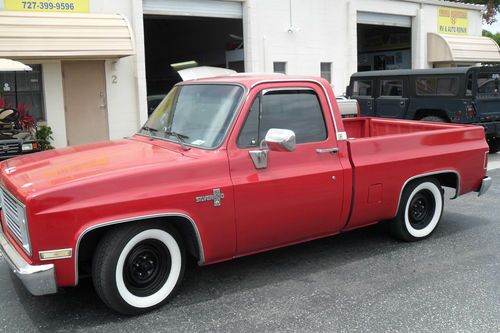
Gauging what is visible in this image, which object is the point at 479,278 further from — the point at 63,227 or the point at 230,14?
the point at 230,14

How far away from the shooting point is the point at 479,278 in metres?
4.59

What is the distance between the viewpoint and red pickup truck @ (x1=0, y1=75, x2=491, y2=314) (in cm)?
364

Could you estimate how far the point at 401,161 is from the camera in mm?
5230

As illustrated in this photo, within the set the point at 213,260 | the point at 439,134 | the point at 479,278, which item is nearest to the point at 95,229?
the point at 213,260

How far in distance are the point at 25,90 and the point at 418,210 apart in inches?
391

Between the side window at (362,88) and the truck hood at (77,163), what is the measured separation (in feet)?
32.0

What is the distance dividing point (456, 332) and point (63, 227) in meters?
2.79

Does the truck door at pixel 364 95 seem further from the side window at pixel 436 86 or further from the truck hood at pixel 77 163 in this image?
the truck hood at pixel 77 163

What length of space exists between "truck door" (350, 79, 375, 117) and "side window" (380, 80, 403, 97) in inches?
13.2

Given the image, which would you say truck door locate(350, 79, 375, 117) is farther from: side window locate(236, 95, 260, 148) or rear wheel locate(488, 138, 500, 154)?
side window locate(236, 95, 260, 148)

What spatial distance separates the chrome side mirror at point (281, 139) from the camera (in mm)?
4102

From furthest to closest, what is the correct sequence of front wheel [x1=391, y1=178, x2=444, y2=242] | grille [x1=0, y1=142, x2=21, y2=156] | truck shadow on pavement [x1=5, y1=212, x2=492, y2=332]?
grille [x1=0, y1=142, x2=21, y2=156], front wheel [x1=391, y1=178, x2=444, y2=242], truck shadow on pavement [x1=5, y1=212, x2=492, y2=332]

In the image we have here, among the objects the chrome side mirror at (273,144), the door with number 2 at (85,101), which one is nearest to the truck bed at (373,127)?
the chrome side mirror at (273,144)

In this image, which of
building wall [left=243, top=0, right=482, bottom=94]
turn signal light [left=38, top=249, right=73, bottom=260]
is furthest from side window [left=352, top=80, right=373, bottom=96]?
turn signal light [left=38, top=249, right=73, bottom=260]
